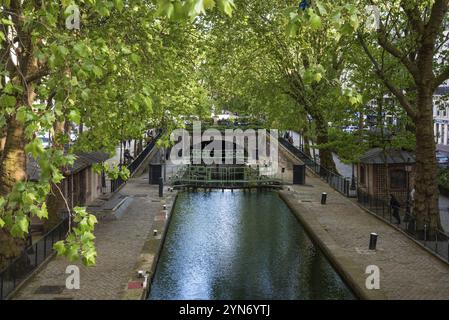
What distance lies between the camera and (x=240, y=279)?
69.2 ft

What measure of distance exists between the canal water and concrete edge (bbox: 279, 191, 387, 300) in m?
0.27

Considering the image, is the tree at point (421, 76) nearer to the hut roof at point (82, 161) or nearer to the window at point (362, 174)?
the window at point (362, 174)

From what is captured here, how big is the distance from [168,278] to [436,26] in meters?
13.9

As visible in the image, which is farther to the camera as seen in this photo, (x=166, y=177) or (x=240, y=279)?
(x=166, y=177)

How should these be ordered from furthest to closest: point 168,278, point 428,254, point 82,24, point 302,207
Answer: point 302,207 → point 428,254 → point 168,278 → point 82,24

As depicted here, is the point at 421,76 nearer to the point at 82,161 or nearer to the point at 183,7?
the point at 82,161

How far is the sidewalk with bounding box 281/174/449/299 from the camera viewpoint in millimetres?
18031

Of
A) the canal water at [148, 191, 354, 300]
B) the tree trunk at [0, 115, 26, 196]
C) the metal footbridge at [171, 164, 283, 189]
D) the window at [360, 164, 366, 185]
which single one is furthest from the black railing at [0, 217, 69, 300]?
the metal footbridge at [171, 164, 283, 189]

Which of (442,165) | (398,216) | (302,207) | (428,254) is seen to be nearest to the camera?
(428,254)

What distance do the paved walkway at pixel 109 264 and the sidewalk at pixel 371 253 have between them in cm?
749

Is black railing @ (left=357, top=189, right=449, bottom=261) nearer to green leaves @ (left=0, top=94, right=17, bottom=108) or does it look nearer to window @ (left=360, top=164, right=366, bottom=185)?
window @ (left=360, top=164, right=366, bottom=185)

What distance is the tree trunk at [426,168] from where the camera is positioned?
79.5 ft
